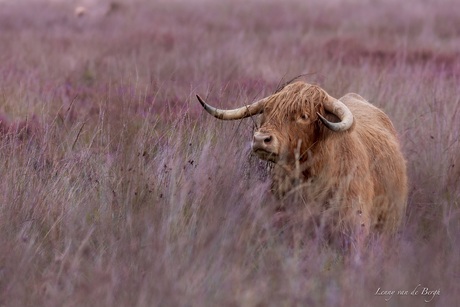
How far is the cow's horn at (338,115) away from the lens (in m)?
5.08

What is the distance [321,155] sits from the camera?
216 inches

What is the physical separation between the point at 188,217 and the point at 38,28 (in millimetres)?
13293

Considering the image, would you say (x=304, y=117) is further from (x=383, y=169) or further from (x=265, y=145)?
(x=383, y=169)

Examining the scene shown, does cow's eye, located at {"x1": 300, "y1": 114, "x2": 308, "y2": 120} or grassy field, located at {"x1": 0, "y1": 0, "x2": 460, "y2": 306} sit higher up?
cow's eye, located at {"x1": 300, "y1": 114, "x2": 308, "y2": 120}

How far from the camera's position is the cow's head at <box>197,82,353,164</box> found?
525 cm

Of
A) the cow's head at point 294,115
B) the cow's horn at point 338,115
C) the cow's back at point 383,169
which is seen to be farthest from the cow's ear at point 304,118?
the cow's back at point 383,169

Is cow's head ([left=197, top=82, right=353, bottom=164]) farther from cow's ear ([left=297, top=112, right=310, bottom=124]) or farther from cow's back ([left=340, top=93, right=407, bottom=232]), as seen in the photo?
cow's back ([left=340, top=93, right=407, bottom=232])

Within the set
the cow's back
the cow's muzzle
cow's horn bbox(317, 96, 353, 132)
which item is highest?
cow's horn bbox(317, 96, 353, 132)

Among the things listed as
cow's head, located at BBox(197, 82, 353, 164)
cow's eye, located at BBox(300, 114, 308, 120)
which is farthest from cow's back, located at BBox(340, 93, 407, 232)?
cow's eye, located at BBox(300, 114, 308, 120)

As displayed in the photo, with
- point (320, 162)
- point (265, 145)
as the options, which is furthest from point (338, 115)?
point (265, 145)

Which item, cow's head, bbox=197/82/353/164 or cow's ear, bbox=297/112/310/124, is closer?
cow's head, bbox=197/82/353/164

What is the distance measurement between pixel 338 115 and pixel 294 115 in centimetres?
27

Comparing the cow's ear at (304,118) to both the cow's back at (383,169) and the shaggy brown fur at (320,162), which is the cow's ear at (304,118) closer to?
the shaggy brown fur at (320,162)

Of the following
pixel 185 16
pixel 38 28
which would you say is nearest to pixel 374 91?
pixel 38 28
